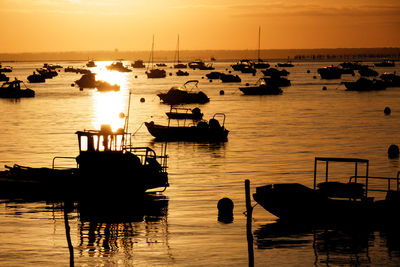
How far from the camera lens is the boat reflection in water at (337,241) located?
1077 inches

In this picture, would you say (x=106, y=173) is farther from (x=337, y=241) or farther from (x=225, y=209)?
(x=337, y=241)

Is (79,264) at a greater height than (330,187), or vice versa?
(330,187)

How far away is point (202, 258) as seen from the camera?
89.4 ft

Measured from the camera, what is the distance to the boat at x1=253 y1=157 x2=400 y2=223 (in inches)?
1254

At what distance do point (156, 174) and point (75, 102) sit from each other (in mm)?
90326

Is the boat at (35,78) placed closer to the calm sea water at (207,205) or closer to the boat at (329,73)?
the boat at (329,73)

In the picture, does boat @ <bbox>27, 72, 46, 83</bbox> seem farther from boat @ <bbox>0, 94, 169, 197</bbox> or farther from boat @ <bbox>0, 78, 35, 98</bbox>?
boat @ <bbox>0, 94, 169, 197</bbox>

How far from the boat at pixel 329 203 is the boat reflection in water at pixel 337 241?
0.47 meters

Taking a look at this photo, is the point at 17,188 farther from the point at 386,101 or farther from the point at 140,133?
the point at 386,101

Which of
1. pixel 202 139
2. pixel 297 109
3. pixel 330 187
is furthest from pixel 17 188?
pixel 297 109

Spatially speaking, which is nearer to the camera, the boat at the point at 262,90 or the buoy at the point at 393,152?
the buoy at the point at 393,152

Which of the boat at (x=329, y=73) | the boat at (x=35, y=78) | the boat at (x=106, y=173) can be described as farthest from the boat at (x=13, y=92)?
the boat at (x=106, y=173)

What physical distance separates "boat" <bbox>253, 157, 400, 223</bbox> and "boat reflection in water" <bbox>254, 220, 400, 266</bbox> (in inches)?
18.5

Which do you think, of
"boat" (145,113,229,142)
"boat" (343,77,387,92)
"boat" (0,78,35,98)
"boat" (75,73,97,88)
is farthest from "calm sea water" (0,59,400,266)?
"boat" (75,73,97,88)
